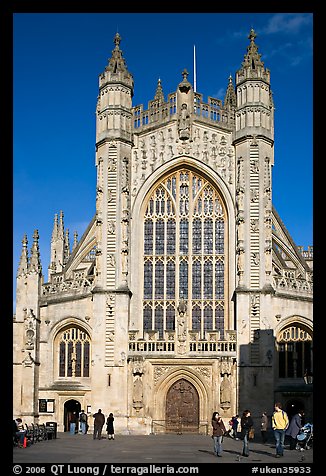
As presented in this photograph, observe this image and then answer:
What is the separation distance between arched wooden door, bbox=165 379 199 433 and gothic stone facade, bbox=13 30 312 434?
0.05 meters

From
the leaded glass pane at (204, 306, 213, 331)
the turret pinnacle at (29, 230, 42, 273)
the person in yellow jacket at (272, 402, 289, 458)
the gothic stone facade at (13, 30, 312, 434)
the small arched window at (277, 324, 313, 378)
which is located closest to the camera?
the person in yellow jacket at (272, 402, 289, 458)

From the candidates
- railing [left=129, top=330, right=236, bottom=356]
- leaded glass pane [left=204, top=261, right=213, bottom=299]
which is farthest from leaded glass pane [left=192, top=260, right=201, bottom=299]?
railing [left=129, top=330, right=236, bottom=356]

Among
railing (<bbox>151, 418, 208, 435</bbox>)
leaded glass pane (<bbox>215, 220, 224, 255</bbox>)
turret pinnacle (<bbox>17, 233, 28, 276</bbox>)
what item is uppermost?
leaded glass pane (<bbox>215, 220, 224, 255</bbox>)

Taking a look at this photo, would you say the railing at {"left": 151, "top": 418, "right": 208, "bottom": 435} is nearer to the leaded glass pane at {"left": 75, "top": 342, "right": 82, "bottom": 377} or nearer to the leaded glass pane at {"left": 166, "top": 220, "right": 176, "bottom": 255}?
the leaded glass pane at {"left": 75, "top": 342, "right": 82, "bottom": 377}

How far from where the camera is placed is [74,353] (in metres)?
40.4

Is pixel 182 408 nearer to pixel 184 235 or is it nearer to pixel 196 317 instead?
pixel 196 317

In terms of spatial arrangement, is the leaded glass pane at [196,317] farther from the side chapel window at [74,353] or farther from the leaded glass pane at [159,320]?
the side chapel window at [74,353]

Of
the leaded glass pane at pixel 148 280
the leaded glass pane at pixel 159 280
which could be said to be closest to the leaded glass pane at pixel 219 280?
the leaded glass pane at pixel 159 280

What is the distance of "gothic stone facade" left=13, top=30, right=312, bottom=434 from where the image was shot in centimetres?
3784

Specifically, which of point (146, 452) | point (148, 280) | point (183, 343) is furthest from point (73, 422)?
point (146, 452)

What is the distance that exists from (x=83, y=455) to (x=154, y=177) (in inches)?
747
